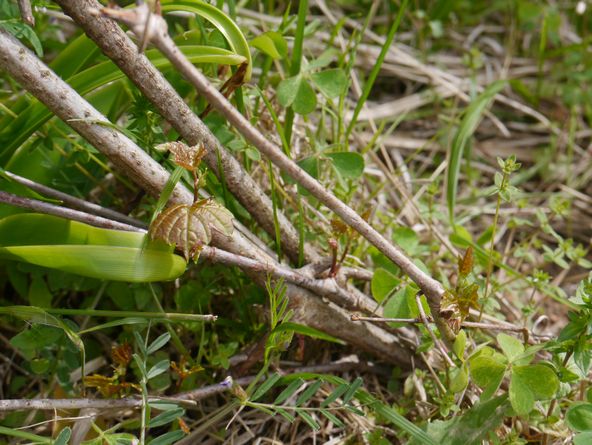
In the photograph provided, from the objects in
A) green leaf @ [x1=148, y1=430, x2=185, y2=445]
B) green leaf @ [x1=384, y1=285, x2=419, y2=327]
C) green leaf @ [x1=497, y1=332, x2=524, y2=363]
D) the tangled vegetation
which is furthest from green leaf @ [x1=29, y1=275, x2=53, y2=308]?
green leaf @ [x1=497, y1=332, x2=524, y2=363]

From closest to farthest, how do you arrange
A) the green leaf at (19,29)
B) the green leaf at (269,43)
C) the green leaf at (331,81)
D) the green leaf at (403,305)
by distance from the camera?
the green leaf at (19,29)
the green leaf at (403,305)
the green leaf at (269,43)
the green leaf at (331,81)

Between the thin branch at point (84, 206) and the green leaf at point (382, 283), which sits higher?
the thin branch at point (84, 206)

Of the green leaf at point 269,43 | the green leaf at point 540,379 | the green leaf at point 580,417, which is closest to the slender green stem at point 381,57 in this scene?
the green leaf at point 269,43

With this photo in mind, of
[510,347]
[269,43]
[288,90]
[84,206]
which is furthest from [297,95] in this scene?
[510,347]

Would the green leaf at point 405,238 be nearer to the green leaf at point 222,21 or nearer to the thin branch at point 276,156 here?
the thin branch at point 276,156

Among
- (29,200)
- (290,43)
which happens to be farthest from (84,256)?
(290,43)

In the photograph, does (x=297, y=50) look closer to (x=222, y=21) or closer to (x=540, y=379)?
(x=222, y=21)

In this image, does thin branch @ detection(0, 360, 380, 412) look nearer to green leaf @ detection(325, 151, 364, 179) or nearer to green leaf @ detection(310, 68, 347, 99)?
green leaf @ detection(325, 151, 364, 179)

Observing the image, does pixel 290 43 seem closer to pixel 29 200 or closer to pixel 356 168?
pixel 356 168
